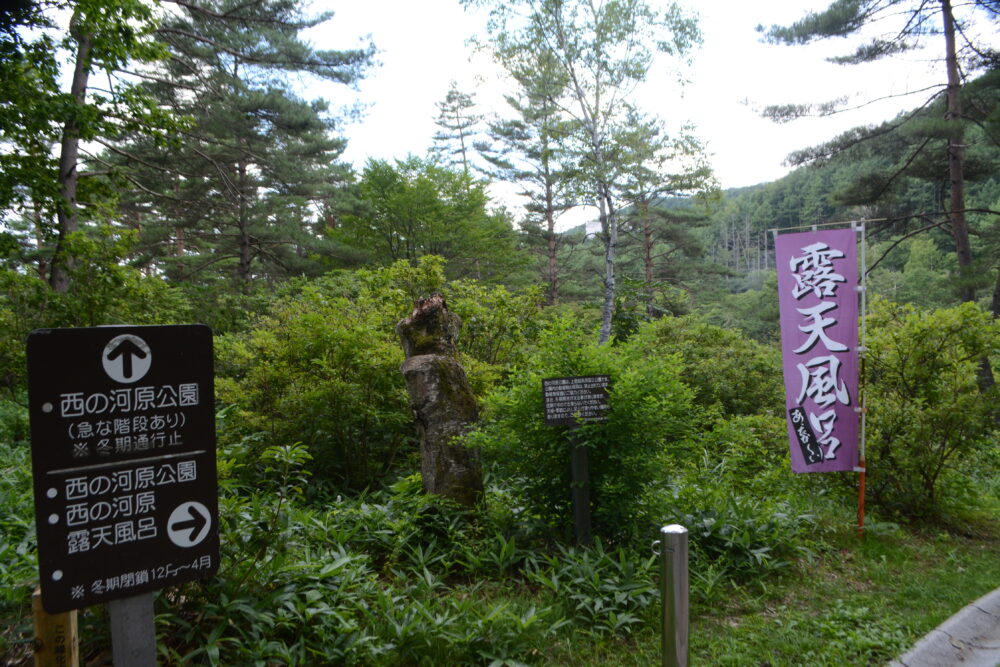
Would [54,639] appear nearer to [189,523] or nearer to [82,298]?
[189,523]

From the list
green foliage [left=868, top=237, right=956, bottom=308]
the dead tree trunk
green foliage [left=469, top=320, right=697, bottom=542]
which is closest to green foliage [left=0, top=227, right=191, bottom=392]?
the dead tree trunk

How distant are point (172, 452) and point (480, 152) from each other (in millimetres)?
23442

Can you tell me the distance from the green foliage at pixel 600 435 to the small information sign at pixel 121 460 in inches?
103

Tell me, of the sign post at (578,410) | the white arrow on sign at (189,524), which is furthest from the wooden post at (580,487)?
the white arrow on sign at (189,524)

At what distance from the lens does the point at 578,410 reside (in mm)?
4066

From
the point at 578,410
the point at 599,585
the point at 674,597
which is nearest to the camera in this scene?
the point at 674,597

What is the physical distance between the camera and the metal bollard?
2656 millimetres

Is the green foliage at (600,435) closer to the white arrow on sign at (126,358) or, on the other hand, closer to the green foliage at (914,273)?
the white arrow on sign at (126,358)

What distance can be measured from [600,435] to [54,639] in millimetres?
3155

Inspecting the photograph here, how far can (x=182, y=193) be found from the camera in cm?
1641

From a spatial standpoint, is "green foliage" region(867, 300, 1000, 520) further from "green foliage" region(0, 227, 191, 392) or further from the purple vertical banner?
"green foliage" region(0, 227, 191, 392)

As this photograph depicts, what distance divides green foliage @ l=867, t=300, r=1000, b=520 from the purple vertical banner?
1.60 feet

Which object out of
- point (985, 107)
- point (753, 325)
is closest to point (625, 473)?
point (985, 107)

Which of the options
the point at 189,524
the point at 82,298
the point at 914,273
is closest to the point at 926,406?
the point at 189,524
